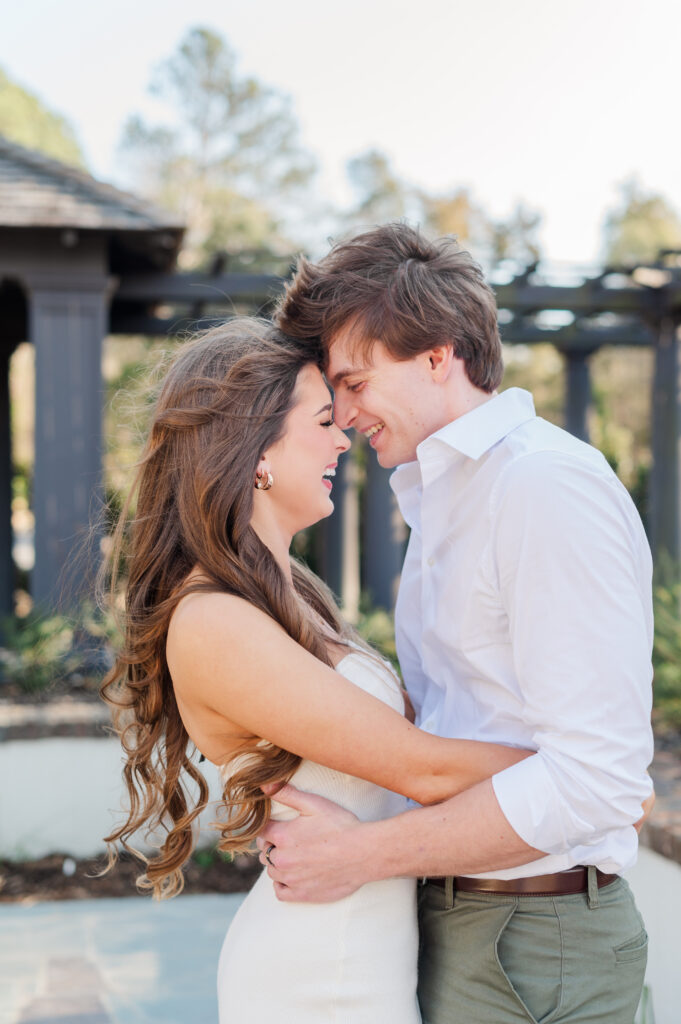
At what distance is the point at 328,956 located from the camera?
1733 millimetres

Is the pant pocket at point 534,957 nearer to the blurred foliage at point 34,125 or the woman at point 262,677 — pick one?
the woman at point 262,677

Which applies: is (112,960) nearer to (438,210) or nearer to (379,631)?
(379,631)

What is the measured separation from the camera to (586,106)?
3291 centimetres

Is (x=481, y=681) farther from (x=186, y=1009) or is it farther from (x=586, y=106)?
(x=586, y=106)

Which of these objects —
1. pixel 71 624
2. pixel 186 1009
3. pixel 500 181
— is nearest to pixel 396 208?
pixel 500 181

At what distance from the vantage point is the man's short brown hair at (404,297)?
1899 mm

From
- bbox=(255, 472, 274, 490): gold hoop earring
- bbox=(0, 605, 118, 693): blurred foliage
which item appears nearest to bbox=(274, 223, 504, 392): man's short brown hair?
bbox=(255, 472, 274, 490): gold hoop earring

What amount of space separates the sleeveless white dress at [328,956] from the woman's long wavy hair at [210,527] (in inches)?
5.4

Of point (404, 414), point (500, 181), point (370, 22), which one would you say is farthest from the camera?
point (370, 22)

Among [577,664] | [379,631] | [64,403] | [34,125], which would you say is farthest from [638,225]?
[577,664]

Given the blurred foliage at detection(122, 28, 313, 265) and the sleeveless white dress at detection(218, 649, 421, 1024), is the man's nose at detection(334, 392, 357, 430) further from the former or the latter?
the blurred foliage at detection(122, 28, 313, 265)

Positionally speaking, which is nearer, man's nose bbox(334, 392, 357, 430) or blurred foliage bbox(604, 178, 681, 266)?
man's nose bbox(334, 392, 357, 430)

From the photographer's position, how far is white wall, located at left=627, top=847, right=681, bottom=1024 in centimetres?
319

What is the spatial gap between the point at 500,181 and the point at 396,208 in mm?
3676
